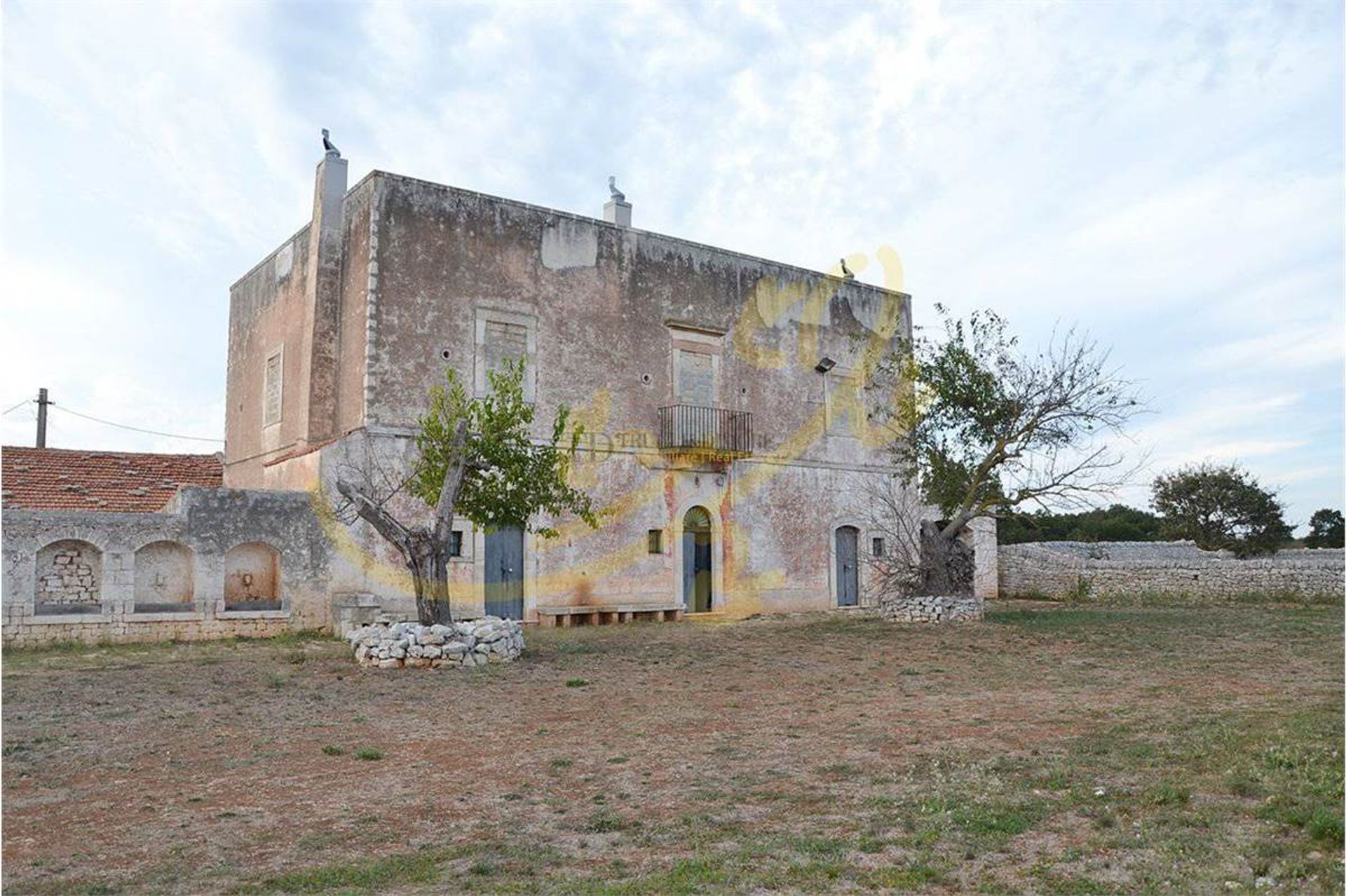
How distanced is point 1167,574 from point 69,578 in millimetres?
21353

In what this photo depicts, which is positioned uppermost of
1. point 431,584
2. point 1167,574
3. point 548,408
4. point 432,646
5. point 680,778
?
point 548,408

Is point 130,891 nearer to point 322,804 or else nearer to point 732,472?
point 322,804

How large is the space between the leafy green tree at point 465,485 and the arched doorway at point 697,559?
6319 millimetres

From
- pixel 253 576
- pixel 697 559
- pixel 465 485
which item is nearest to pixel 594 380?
pixel 697 559

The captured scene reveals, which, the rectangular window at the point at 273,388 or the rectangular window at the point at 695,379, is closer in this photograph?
the rectangular window at the point at 273,388

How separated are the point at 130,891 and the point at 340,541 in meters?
12.2

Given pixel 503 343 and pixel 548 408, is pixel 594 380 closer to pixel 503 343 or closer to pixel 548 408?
pixel 548 408

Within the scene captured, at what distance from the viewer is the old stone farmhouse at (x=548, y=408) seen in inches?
621

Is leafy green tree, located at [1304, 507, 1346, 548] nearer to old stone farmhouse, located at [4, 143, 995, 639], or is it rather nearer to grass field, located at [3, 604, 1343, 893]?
old stone farmhouse, located at [4, 143, 995, 639]

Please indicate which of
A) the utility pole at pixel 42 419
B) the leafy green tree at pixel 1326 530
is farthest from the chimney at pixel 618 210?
the leafy green tree at pixel 1326 530

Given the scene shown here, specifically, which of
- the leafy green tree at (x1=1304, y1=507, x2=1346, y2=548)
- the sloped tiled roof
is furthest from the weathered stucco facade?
the leafy green tree at (x1=1304, y1=507, x2=1346, y2=548)

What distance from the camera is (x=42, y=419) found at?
89.5 feet

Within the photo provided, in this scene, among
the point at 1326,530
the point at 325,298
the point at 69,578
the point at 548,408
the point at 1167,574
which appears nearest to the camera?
the point at 69,578

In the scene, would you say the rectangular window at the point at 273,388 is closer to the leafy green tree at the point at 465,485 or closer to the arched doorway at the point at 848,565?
the leafy green tree at the point at 465,485
